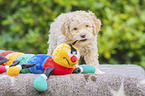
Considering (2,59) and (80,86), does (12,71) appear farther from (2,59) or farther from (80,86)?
(80,86)

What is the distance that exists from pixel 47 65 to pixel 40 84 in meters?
0.17

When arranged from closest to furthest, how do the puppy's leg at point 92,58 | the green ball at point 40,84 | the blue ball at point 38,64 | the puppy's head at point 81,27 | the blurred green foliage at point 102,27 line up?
the green ball at point 40,84 < the blue ball at point 38,64 < the puppy's head at point 81,27 < the puppy's leg at point 92,58 < the blurred green foliage at point 102,27

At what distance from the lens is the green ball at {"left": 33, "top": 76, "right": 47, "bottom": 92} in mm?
859

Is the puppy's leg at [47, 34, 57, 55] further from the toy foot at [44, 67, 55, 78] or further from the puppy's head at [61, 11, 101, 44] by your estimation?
the toy foot at [44, 67, 55, 78]

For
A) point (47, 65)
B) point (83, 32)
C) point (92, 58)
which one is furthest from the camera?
point (92, 58)

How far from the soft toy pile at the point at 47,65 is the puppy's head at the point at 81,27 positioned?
5.9 inches

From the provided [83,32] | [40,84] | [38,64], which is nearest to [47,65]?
Answer: [38,64]

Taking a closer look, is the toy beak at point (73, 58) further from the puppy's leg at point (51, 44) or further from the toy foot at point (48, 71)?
the puppy's leg at point (51, 44)

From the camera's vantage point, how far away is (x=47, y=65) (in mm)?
1007

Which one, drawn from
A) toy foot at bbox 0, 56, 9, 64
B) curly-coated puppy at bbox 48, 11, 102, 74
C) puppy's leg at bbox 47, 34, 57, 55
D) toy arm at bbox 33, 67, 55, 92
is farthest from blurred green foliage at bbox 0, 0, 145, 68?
toy arm at bbox 33, 67, 55, 92

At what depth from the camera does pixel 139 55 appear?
2.48m

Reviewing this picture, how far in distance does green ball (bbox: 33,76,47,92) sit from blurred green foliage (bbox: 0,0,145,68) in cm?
126

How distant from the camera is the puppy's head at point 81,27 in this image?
114 cm

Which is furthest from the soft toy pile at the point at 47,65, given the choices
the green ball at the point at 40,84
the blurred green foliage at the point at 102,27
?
the blurred green foliage at the point at 102,27
